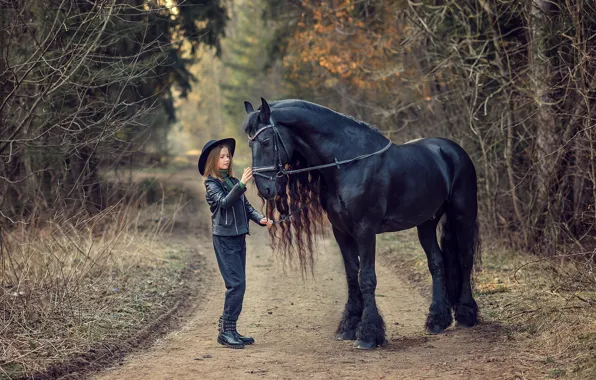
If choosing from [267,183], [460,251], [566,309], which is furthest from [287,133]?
[566,309]

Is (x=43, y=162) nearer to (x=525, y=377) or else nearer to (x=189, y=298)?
(x=189, y=298)

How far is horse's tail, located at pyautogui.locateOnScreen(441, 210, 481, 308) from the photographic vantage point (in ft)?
26.0

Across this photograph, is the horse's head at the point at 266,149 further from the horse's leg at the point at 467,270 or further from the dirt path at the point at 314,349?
the horse's leg at the point at 467,270

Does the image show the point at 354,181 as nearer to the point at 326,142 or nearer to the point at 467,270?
the point at 326,142

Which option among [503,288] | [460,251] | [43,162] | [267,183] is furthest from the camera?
[43,162]

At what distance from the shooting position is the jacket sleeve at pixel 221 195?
22.1ft

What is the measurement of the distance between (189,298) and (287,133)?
384 centimetres

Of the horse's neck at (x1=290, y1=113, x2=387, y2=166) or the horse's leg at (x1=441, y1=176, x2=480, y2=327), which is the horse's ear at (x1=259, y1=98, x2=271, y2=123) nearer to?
the horse's neck at (x1=290, y1=113, x2=387, y2=166)

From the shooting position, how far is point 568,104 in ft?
34.2

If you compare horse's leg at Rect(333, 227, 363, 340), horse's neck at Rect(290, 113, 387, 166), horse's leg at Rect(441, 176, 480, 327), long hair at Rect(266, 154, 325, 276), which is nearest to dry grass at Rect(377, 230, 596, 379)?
horse's leg at Rect(441, 176, 480, 327)

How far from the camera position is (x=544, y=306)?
752cm

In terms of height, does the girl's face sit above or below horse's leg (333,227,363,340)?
above

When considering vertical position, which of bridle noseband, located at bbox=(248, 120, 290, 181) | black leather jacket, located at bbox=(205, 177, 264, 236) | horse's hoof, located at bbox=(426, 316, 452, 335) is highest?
bridle noseband, located at bbox=(248, 120, 290, 181)

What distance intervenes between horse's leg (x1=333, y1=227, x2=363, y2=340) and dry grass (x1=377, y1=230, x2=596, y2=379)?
147 cm
